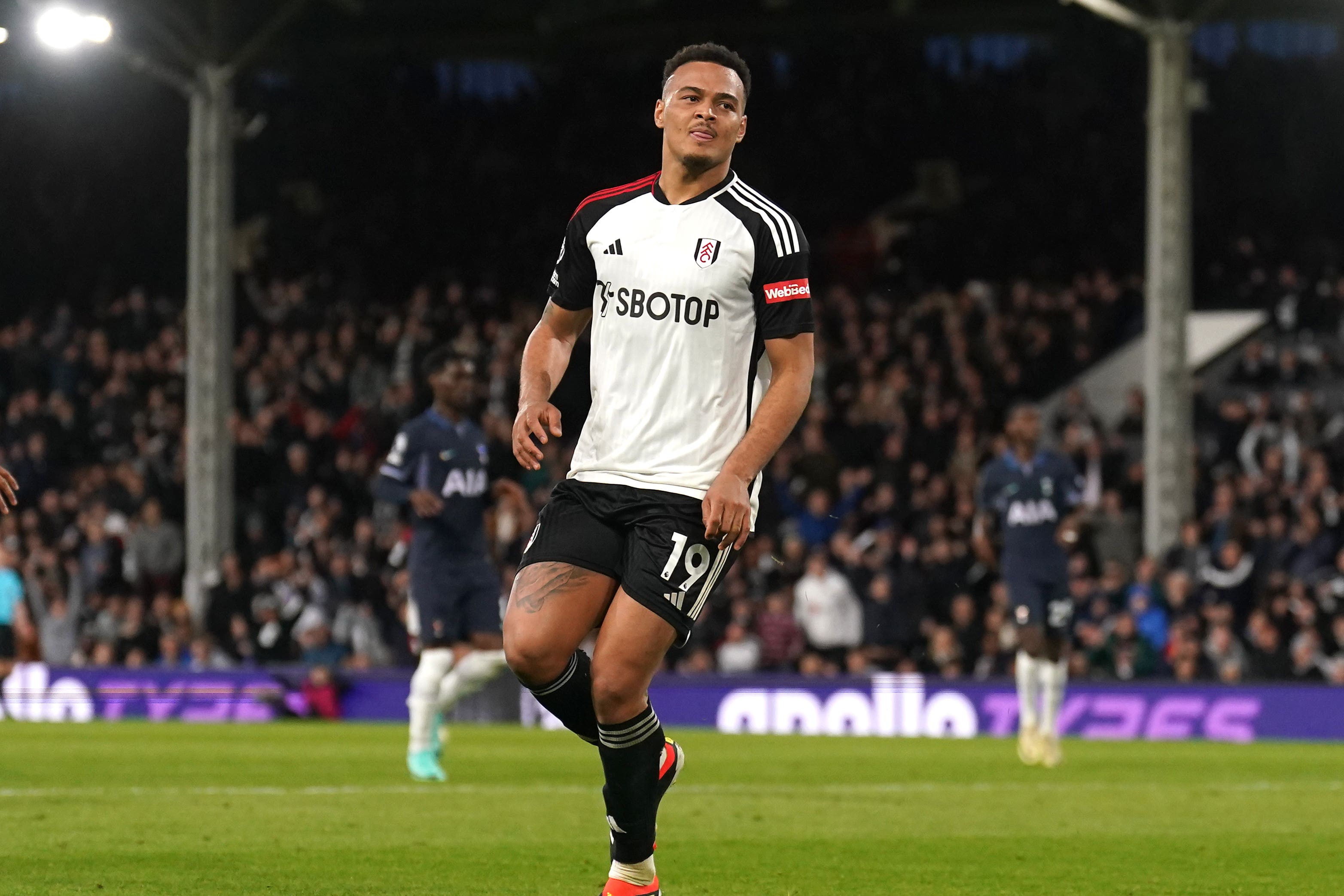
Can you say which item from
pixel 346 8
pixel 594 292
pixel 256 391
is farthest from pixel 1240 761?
pixel 346 8

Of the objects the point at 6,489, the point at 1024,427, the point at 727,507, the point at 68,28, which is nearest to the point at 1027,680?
the point at 1024,427

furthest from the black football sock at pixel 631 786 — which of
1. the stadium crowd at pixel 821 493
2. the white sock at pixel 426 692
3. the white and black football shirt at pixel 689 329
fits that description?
the stadium crowd at pixel 821 493

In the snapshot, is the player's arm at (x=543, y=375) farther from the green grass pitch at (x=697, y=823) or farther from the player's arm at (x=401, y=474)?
the player's arm at (x=401, y=474)

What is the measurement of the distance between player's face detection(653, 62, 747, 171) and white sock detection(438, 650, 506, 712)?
680cm

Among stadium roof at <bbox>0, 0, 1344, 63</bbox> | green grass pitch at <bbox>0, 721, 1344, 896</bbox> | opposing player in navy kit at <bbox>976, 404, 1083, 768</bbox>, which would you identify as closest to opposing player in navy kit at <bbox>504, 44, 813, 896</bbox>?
green grass pitch at <bbox>0, 721, 1344, 896</bbox>

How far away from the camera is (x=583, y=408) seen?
24078 millimetres

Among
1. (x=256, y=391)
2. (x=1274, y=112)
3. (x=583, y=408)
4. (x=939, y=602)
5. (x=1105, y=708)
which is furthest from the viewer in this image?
(x=1274, y=112)

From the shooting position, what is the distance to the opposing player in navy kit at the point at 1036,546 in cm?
1480

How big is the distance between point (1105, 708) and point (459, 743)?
5.67m

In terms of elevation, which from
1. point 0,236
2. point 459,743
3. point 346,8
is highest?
point 346,8

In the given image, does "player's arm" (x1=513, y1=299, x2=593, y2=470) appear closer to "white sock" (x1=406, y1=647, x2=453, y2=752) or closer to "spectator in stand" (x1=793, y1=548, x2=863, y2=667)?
"white sock" (x1=406, y1=647, x2=453, y2=752)

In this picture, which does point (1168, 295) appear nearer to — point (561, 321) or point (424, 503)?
point (424, 503)

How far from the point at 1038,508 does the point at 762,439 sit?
924cm

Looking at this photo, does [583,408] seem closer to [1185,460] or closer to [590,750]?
[1185,460]
